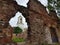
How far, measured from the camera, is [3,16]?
39.3ft

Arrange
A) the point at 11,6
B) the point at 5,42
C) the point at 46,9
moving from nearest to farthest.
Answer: the point at 5,42 < the point at 11,6 < the point at 46,9

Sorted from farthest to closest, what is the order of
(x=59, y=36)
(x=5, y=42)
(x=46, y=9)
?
(x=59, y=36)
(x=46, y=9)
(x=5, y=42)

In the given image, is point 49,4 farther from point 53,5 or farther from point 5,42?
point 5,42

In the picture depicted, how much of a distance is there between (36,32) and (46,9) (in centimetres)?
193

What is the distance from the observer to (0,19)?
1173 centimetres

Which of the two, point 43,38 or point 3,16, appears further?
point 43,38

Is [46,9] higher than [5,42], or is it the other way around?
[46,9]

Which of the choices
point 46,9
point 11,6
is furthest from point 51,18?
point 11,6

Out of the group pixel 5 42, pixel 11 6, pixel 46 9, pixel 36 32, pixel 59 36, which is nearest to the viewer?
pixel 5 42

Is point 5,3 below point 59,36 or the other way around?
the other way around

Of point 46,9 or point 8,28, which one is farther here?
point 46,9

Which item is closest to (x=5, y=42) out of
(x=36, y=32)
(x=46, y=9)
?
(x=36, y=32)

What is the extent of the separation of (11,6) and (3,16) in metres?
0.81

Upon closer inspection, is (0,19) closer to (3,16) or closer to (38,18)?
(3,16)
